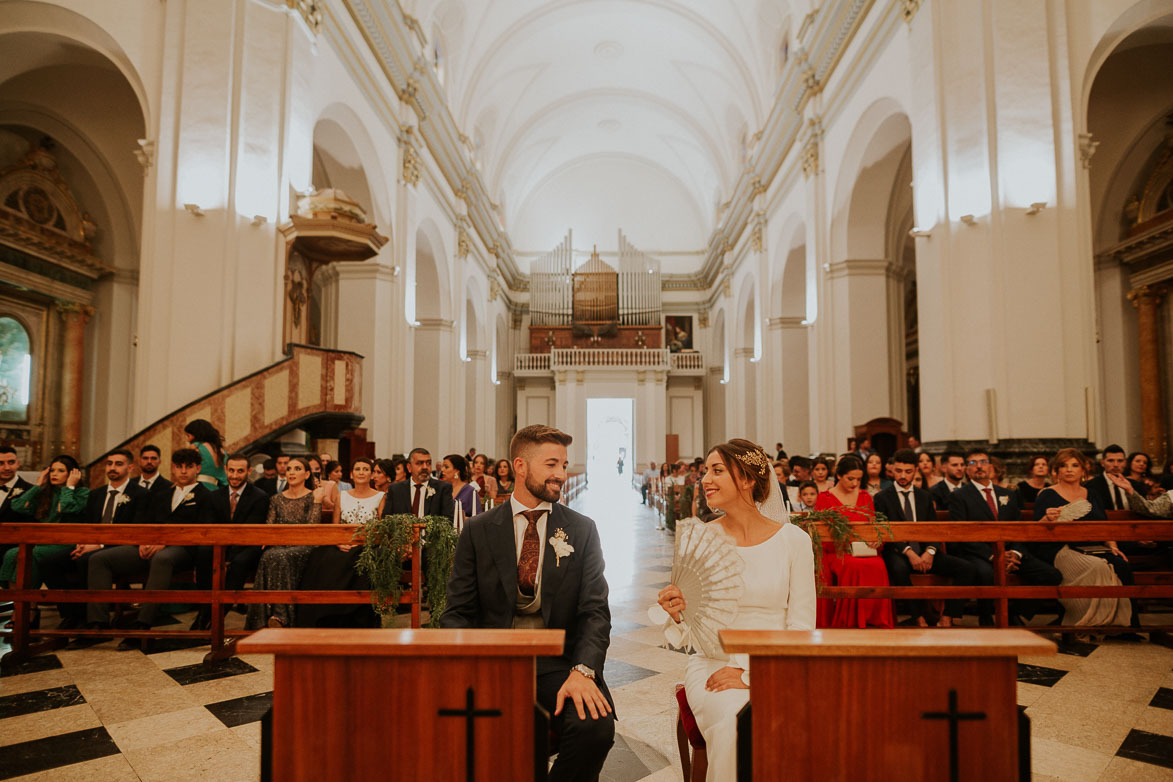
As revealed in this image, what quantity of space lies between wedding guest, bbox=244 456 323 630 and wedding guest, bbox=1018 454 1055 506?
5.66 metres

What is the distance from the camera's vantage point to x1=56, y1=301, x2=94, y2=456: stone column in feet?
36.8

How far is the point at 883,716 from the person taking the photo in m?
1.78

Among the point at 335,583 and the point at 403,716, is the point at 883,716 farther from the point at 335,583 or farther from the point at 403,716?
the point at 335,583

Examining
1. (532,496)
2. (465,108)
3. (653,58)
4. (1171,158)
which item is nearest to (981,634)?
(532,496)

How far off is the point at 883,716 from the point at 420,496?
14.1ft

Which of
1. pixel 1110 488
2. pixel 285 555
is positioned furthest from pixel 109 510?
pixel 1110 488

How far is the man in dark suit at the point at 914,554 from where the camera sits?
197 inches

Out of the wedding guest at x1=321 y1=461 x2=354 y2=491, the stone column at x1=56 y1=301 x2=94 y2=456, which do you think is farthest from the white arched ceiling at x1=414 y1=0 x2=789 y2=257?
the wedding guest at x1=321 y1=461 x2=354 y2=491

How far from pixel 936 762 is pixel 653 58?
21664mm

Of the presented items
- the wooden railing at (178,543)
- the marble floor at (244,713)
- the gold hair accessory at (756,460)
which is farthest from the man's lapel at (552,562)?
the wooden railing at (178,543)

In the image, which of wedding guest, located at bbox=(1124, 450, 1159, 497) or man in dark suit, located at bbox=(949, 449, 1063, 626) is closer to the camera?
man in dark suit, located at bbox=(949, 449, 1063, 626)

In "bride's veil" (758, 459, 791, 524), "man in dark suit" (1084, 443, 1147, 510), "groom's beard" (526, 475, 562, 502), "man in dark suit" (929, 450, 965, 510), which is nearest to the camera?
"groom's beard" (526, 475, 562, 502)

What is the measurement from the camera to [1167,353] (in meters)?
10.2

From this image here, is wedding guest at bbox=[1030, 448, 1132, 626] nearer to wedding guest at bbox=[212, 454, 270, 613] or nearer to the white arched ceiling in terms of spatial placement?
wedding guest at bbox=[212, 454, 270, 613]
